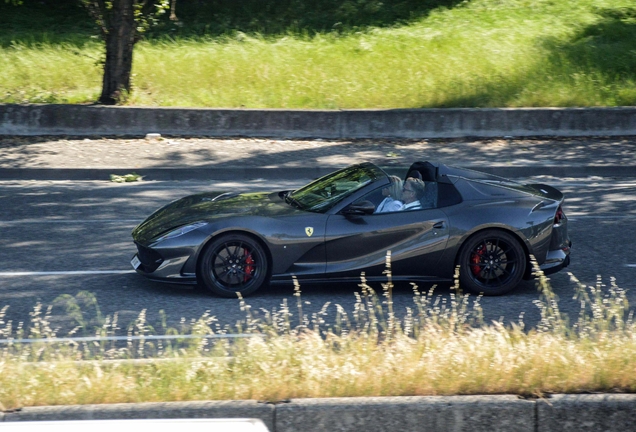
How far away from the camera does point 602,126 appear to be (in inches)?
661

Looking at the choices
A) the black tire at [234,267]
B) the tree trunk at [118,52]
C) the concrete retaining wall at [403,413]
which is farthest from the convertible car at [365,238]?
the tree trunk at [118,52]

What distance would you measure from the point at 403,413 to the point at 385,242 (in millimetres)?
3277

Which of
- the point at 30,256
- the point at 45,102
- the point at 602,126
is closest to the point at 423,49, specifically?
the point at 602,126

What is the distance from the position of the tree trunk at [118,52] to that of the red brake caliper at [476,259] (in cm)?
1149

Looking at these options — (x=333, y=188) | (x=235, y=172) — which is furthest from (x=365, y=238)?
(x=235, y=172)

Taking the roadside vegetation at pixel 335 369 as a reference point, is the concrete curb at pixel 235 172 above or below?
above

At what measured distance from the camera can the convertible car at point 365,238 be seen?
7383mm

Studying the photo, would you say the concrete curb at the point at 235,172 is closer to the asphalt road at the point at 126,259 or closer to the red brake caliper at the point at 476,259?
the asphalt road at the point at 126,259

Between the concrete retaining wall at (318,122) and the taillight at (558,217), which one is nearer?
the taillight at (558,217)

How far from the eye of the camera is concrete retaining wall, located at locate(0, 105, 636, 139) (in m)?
16.1

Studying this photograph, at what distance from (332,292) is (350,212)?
83 cm

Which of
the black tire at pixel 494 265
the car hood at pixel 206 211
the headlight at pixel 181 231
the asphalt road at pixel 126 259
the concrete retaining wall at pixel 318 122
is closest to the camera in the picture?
the asphalt road at pixel 126 259

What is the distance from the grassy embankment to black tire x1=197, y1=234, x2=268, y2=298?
1085 cm

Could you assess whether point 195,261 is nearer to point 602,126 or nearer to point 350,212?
point 350,212
